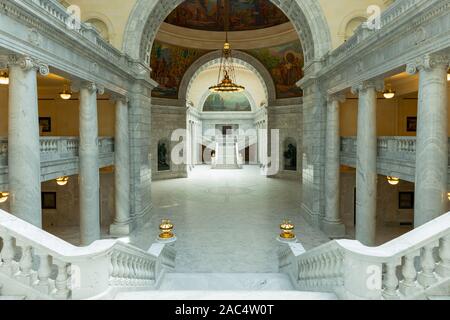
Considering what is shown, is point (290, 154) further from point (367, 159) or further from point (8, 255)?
point (8, 255)

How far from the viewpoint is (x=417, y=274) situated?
163 inches

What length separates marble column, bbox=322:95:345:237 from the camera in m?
13.1

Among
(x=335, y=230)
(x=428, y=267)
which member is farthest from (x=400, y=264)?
(x=335, y=230)

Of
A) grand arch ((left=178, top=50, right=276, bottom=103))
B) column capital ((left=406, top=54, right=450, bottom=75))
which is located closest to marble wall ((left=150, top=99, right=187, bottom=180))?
grand arch ((left=178, top=50, right=276, bottom=103))

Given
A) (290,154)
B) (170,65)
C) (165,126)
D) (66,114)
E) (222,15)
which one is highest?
(222,15)

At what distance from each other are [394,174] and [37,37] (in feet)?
34.5

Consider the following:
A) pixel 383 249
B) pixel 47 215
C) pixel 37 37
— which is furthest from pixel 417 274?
pixel 47 215

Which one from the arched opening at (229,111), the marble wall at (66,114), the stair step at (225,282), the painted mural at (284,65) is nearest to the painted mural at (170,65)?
the arched opening at (229,111)

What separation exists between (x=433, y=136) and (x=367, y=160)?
3.13 meters

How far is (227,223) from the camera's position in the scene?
14773 mm

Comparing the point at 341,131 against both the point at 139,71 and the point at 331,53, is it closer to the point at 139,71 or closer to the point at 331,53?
the point at 331,53

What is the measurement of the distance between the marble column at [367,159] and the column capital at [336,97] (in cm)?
221

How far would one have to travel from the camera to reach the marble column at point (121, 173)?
1328 cm

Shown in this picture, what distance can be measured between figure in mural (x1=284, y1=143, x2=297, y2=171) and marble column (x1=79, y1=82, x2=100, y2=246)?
70.0ft
